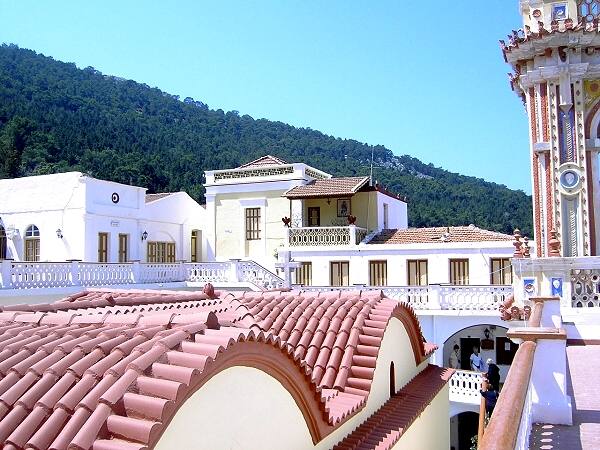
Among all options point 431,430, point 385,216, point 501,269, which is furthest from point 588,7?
point 385,216

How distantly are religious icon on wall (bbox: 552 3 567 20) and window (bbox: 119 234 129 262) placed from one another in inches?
735

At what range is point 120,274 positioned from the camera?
2016 centimetres

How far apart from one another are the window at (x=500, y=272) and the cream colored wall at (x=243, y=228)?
9432mm

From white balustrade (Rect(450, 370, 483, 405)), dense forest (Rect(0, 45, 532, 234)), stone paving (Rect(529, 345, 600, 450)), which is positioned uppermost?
dense forest (Rect(0, 45, 532, 234))

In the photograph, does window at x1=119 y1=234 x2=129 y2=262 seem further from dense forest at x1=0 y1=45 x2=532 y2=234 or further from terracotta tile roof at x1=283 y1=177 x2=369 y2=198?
dense forest at x1=0 y1=45 x2=532 y2=234

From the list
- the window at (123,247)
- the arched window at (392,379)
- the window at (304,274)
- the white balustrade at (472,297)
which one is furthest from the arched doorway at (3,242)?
the arched window at (392,379)

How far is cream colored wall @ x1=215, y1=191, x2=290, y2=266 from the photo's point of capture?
28141 mm

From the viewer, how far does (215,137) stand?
8038 centimetres

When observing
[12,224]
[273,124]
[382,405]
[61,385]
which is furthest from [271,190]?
[273,124]

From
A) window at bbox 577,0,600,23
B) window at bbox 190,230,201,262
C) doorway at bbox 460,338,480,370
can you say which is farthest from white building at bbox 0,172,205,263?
window at bbox 577,0,600,23

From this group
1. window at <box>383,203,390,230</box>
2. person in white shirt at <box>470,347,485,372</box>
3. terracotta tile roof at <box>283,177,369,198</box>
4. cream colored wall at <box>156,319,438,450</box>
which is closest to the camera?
cream colored wall at <box>156,319,438,450</box>

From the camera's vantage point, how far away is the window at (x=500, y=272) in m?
22.9

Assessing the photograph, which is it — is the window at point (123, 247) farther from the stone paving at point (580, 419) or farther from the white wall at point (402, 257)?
the stone paving at point (580, 419)

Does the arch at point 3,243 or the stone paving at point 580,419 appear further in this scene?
the arch at point 3,243
